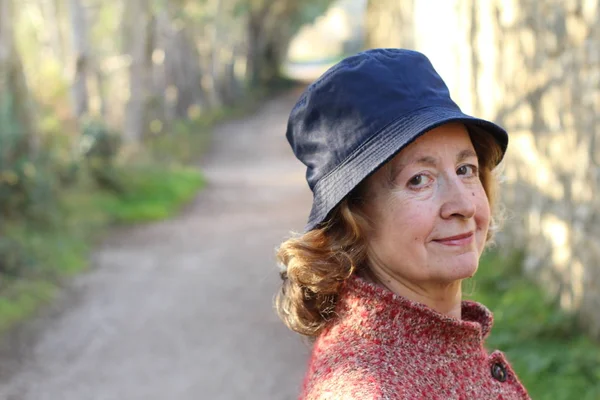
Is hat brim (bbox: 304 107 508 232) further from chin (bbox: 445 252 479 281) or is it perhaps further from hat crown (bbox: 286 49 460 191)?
chin (bbox: 445 252 479 281)

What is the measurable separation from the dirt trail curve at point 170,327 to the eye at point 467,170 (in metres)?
3.74

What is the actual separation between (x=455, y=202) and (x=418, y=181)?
0.09m

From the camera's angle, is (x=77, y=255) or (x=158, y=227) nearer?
(x=77, y=255)

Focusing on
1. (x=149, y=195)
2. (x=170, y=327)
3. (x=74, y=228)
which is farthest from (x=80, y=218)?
(x=170, y=327)

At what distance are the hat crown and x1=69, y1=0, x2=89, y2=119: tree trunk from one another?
16.2 metres

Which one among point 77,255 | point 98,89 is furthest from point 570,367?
point 98,89

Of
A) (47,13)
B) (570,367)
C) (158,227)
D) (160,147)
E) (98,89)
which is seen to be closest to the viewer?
(570,367)

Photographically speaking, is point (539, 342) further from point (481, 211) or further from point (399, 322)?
point (399, 322)

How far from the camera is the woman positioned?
5.45 ft

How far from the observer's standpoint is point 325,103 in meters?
1.75

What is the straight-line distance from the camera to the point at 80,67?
1739cm

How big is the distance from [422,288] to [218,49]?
3210 centimetres

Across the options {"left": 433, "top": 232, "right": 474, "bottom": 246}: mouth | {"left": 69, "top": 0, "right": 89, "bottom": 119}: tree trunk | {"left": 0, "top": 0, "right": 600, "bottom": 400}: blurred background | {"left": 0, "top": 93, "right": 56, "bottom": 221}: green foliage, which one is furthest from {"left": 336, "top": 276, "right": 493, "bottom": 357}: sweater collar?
{"left": 69, "top": 0, "right": 89, "bottom": 119}: tree trunk

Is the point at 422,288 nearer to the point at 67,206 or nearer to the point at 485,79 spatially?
the point at 485,79
